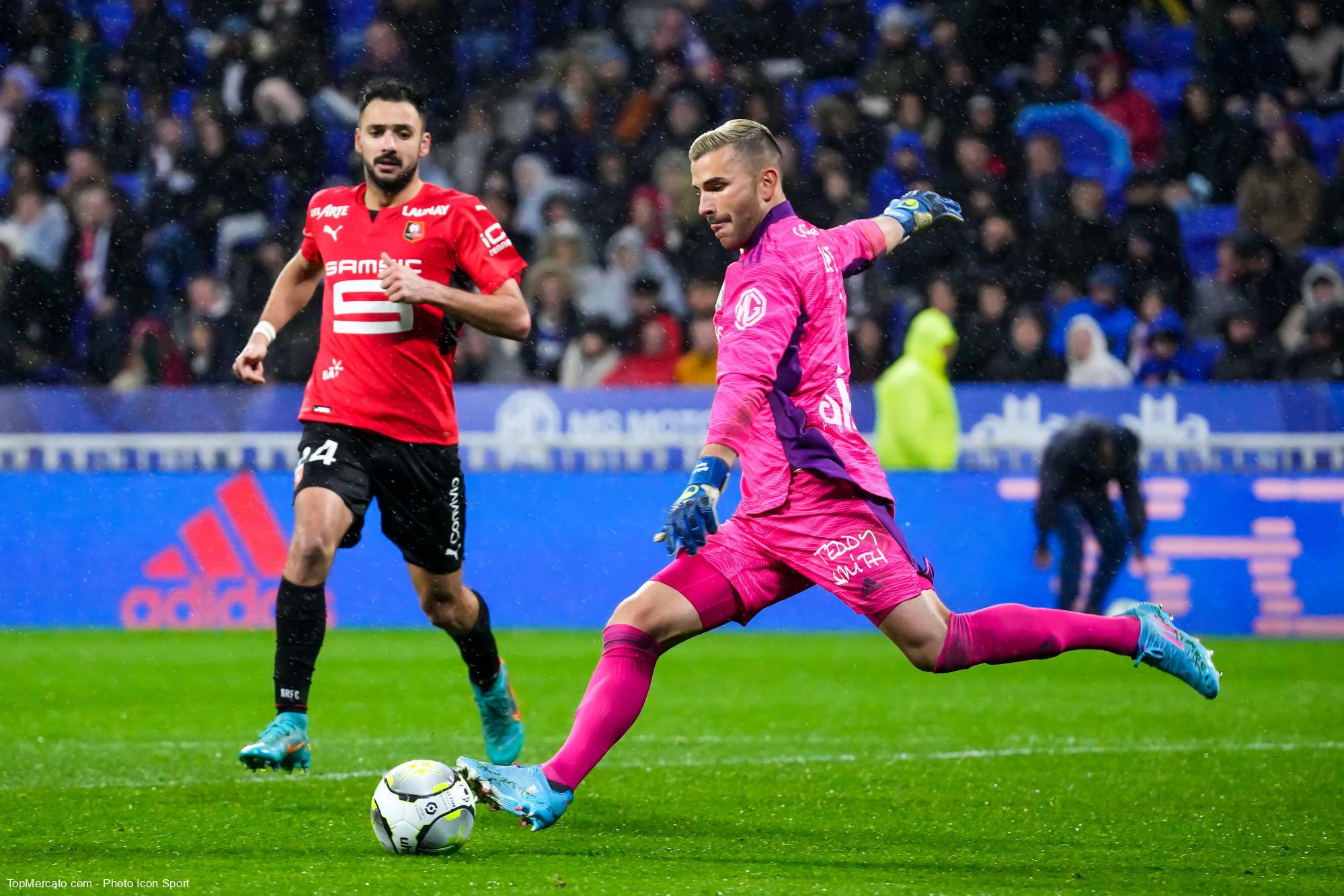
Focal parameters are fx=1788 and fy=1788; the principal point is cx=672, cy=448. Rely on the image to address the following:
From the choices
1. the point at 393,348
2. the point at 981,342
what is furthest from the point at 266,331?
the point at 981,342

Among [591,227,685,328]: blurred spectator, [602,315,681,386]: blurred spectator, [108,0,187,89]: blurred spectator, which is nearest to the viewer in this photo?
[602,315,681,386]: blurred spectator

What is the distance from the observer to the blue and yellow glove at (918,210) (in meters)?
5.70

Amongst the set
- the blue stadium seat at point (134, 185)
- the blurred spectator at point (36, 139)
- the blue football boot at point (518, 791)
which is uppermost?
the blurred spectator at point (36, 139)

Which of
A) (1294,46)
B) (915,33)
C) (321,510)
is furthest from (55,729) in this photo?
(1294,46)

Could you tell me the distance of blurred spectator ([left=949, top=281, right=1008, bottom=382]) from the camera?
44.6ft

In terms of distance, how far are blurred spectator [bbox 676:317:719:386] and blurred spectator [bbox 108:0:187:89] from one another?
637cm

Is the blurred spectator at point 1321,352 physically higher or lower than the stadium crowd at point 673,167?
lower

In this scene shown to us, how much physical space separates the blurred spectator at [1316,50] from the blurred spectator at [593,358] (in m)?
6.62

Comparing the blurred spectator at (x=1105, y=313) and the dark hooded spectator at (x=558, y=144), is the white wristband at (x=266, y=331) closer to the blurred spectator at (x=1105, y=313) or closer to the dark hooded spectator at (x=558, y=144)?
the blurred spectator at (x=1105, y=313)

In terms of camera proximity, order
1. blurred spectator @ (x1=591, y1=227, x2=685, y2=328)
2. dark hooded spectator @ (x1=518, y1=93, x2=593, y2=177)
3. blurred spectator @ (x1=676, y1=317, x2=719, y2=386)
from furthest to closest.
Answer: dark hooded spectator @ (x1=518, y1=93, x2=593, y2=177) < blurred spectator @ (x1=591, y1=227, x2=685, y2=328) < blurred spectator @ (x1=676, y1=317, x2=719, y2=386)

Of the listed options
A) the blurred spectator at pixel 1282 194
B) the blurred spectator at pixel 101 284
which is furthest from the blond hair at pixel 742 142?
the blurred spectator at pixel 101 284

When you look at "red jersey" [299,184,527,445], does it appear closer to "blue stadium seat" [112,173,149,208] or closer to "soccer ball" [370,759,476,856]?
"soccer ball" [370,759,476,856]

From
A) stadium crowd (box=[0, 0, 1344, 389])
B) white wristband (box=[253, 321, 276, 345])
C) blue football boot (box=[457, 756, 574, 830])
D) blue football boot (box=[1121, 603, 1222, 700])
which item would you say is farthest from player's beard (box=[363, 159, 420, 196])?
stadium crowd (box=[0, 0, 1344, 389])

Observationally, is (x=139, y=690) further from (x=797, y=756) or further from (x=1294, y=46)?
(x=1294, y=46)
